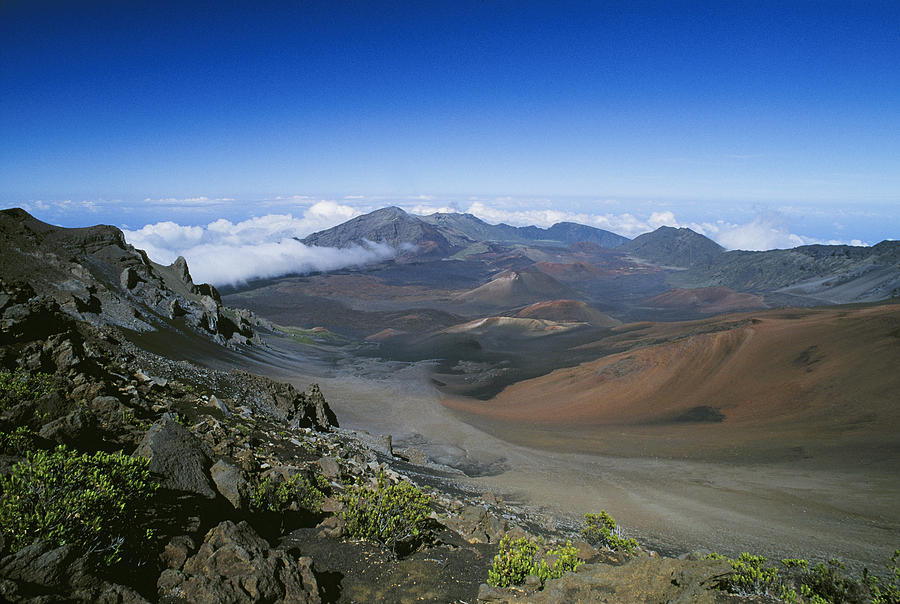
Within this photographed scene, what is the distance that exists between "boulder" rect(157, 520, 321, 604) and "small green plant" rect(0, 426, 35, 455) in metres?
2.78

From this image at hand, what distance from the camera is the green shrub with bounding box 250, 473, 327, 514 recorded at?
25.5 feet

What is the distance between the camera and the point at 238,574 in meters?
5.19

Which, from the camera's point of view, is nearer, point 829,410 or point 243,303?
point 829,410

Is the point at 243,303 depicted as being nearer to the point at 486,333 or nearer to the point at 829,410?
the point at 486,333

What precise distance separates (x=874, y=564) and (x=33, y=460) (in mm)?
18572

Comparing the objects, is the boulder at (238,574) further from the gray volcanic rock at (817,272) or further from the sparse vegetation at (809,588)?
the gray volcanic rock at (817,272)

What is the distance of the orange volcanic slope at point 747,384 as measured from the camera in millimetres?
25078

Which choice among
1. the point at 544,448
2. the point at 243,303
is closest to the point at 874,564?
the point at 544,448

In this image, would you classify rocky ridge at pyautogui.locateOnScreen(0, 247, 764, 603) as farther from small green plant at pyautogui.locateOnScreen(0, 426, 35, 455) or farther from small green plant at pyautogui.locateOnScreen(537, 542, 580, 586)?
small green plant at pyautogui.locateOnScreen(537, 542, 580, 586)

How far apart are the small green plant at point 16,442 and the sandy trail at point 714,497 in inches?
595

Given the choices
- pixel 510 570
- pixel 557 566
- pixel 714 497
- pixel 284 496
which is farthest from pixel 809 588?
pixel 714 497

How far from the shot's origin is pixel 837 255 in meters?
131

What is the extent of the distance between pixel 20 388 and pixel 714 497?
21.7 metres

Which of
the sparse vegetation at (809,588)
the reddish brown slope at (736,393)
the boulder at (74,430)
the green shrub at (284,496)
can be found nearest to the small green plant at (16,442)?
the boulder at (74,430)
